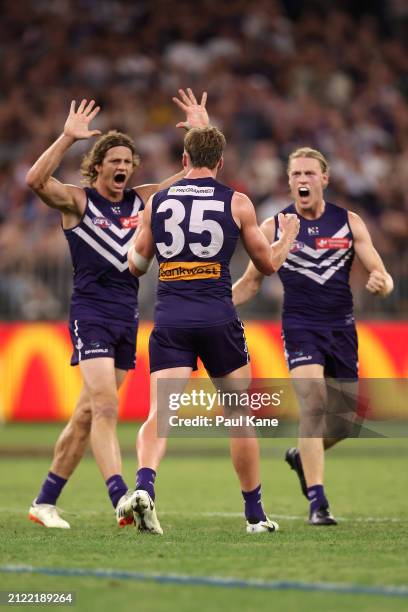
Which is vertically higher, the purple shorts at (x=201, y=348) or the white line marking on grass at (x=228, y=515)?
the purple shorts at (x=201, y=348)

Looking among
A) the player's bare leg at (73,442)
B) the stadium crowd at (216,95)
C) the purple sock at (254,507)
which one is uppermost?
the stadium crowd at (216,95)

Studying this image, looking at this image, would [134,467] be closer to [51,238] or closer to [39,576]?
[51,238]

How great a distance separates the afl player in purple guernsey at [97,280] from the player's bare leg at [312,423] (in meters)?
1.30

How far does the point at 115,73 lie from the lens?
76.9 ft

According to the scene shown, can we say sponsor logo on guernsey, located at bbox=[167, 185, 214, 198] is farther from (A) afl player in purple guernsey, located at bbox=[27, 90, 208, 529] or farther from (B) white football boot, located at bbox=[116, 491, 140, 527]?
(B) white football boot, located at bbox=[116, 491, 140, 527]

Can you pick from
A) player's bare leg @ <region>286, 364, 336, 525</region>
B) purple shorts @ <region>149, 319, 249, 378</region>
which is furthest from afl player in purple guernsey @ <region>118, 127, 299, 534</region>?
player's bare leg @ <region>286, 364, 336, 525</region>

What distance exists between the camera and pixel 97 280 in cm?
962

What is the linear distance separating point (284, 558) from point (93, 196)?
350 cm

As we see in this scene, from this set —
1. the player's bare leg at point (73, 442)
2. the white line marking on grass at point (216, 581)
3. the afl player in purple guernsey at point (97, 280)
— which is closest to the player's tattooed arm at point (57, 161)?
the afl player in purple guernsey at point (97, 280)

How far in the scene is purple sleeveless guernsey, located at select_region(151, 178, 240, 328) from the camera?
8320 mm

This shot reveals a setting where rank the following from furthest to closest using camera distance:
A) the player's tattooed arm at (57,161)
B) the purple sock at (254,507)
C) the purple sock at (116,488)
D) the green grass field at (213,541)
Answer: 1. the player's tattooed arm at (57,161)
2. the purple sock at (116,488)
3. the purple sock at (254,507)
4. the green grass field at (213,541)

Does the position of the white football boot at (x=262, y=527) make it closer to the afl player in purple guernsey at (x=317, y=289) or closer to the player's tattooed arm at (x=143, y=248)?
the afl player in purple guernsey at (x=317, y=289)

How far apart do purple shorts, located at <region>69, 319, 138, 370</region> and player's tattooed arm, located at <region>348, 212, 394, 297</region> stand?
1785 millimetres

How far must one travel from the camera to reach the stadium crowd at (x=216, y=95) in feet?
67.8
